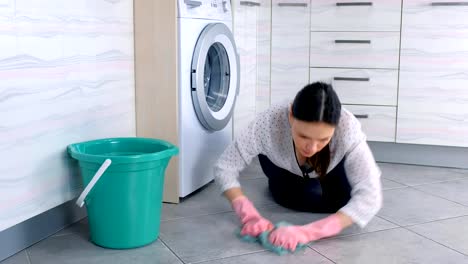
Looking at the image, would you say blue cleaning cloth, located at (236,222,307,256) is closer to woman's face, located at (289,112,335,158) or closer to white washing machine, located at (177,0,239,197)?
woman's face, located at (289,112,335,158)

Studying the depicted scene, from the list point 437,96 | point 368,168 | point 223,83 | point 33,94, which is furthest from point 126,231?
point 437,96

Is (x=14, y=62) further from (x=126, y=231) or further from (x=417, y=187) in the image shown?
(x=417, y=187)

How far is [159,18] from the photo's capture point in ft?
6.90

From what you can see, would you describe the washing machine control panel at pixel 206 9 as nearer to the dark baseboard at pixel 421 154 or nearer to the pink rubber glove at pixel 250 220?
the pink rubber glove at pixel 250 220

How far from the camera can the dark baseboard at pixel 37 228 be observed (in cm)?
163

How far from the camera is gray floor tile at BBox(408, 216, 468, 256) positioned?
5.83 ft

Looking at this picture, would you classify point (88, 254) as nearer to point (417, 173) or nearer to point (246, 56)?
point (246, 56)

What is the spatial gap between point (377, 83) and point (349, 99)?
0.52ft

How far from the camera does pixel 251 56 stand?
2.83 meters

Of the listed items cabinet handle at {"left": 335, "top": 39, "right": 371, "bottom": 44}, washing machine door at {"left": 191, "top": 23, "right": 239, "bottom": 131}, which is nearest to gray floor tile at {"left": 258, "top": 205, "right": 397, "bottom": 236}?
washing machine door at {"left": 191, "top": 23, "right": 239, "bottom": 131}

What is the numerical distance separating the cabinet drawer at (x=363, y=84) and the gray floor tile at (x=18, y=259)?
174cm

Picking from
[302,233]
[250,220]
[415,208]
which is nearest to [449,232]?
[415,208]

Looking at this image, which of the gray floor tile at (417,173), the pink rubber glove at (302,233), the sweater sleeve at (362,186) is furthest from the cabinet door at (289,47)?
the pink rubber glove at (302,233)

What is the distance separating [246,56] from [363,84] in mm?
612
